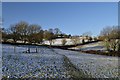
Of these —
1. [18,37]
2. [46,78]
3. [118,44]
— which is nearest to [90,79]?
[46,78]

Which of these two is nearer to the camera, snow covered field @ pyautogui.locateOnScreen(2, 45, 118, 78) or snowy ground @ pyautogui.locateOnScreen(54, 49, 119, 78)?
snow covered field @ pyautogui.locateOnScreen(2, 45, 118, 78)

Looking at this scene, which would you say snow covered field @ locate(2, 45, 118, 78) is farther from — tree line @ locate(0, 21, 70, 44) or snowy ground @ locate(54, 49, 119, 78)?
tree line @ locate(0, 21, 70, 44)

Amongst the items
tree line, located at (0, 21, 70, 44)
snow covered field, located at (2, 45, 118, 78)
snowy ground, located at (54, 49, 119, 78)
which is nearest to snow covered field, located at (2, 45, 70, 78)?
snow covered field, located at (2, 45, 118, 78)

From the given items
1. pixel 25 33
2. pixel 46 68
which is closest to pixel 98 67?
pixel 46 68

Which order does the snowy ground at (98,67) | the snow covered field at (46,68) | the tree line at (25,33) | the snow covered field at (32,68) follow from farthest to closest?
the tree line at (25,33) < the snowy ground at (98,67) < the snow covered field at (46,68) < the snow covered field at (32,68)

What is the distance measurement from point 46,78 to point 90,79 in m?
2.48

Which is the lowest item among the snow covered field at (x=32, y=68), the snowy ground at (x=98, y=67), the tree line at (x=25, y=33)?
the snowy ground at (x=98, y=67)

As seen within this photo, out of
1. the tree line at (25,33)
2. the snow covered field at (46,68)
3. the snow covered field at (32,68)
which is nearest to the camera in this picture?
the snow covered field at (32,68)

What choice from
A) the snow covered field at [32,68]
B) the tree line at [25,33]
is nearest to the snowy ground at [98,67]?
the snow covered field at [32,68]

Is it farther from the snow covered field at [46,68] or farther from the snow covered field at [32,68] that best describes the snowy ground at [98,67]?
the snow covered field at [32,68]

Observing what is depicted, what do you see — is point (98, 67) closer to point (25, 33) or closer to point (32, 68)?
point (32, 68)

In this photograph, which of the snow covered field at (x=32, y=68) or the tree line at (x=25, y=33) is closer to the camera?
the snow covered field at (x=32, y=68)

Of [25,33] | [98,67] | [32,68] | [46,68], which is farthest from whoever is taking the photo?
[25,33]

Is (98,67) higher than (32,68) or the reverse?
the reverse
